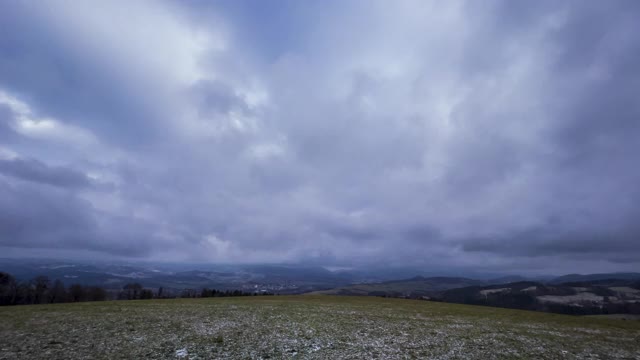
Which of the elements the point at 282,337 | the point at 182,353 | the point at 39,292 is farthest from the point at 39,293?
Result: the point at 282,337

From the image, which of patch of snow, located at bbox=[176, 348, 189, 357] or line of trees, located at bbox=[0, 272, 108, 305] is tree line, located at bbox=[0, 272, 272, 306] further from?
patch of snow, located at bbox=[176, 348, 189, 357]

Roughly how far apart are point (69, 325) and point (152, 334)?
27.4ft

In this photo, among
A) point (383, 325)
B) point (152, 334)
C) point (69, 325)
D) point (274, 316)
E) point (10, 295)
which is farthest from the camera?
point (10, 295)

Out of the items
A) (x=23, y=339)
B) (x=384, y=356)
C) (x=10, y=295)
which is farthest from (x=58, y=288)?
(x=384, y=356)

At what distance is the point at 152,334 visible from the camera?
2312 centimetres

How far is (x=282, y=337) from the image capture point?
23.2 metres

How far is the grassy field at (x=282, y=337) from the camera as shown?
19484 millimetres

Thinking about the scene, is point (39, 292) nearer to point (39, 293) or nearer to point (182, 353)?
point (39, 293)

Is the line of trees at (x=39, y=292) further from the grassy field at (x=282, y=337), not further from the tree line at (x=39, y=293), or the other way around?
the grassy field at (x=282, y=337)

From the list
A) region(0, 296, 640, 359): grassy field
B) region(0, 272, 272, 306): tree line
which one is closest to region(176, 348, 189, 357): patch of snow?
region(0, 296, 640, 359): grassy field

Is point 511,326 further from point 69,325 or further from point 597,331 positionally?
point 69,325

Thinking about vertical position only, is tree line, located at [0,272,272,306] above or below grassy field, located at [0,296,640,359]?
below

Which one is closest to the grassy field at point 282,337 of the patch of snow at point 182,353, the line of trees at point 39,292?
the patch of snow at point 182,353

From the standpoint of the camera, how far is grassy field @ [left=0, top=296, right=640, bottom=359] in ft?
63.9
